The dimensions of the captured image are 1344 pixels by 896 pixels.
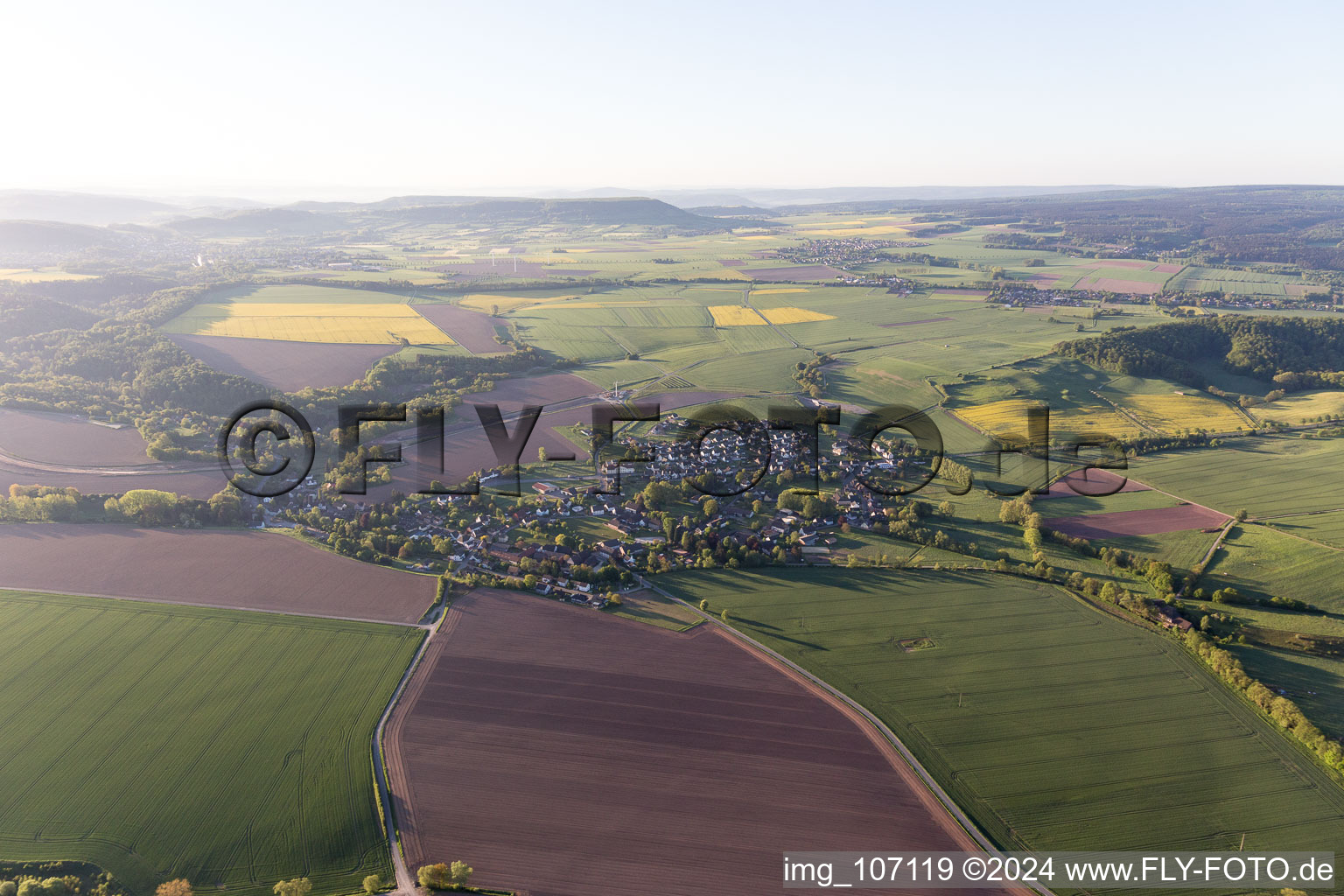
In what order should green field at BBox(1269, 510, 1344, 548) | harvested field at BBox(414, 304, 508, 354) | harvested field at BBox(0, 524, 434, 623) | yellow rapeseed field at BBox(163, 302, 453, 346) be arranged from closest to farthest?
harvested field at BBox(0, 524, 434, 623) → green field at BBox(1269, 510, 1344, 548) → harvested field at BBox(414, 304, 508, 354) → yellow rapeseed field at BBox(163, 302, 453, 346)

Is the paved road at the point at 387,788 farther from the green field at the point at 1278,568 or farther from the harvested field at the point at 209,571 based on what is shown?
the green field at the point at 1278,568

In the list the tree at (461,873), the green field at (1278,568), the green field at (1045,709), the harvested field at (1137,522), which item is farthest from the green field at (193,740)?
the green field at (1278,568)

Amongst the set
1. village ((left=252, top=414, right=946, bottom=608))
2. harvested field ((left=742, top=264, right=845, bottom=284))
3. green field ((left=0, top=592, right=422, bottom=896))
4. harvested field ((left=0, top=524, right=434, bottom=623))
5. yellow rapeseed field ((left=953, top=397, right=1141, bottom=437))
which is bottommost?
green field ((left=0, top=592, right=422, bottom=896))

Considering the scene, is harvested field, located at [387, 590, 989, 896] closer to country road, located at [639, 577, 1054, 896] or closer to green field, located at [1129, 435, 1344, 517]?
country road, located at [639, 577, 1054, 896]

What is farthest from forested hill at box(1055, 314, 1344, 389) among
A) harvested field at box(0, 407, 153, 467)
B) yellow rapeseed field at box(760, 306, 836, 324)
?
harvested field at box(0, 407, 153, 467)

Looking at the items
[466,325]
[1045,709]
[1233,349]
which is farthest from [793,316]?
[1045,709]

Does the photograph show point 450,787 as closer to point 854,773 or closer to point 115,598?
point 854,773

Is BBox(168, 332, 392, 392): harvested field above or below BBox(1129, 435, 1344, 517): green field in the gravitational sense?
above
